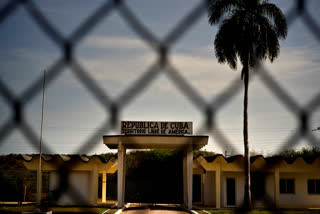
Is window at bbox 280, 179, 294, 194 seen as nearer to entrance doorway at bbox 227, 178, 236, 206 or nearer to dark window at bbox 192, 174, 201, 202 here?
entrance doorway at bbox 227, 178, 236, 206

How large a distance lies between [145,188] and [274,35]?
40.2 feet

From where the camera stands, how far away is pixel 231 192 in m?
17.4

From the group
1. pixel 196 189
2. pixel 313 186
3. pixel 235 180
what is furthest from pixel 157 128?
pixel 196 189

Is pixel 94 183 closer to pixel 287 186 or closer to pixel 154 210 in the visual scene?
pixel 154 210

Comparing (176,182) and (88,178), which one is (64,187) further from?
(176,182)

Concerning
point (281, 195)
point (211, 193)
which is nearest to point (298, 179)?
point (281, 195)

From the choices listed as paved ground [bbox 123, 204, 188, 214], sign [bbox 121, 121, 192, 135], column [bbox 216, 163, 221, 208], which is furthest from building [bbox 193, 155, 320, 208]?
sign [bbox 121, 121, 192, 135]

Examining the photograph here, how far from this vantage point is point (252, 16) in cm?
1038

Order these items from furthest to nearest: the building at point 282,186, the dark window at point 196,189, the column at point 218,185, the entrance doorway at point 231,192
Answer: the dark window at point 196,189, the entrance doorway at point 231,192, the building at point 282,186, the column at point 218,185

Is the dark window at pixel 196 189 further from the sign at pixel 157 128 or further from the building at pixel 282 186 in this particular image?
the sign at pixel 157 128

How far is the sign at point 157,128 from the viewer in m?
14.0

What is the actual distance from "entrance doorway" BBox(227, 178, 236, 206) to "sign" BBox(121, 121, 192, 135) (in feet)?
15.1

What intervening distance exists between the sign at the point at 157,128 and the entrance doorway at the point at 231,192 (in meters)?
4.61

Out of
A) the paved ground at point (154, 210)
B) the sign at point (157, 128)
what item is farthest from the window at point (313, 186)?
the sign at point (157, 128)
